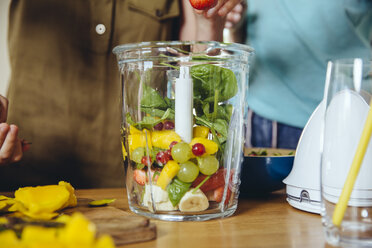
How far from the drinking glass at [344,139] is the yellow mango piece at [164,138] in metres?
0.24

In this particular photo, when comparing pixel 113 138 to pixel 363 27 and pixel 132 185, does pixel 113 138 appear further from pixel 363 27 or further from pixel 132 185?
pixel 363 27

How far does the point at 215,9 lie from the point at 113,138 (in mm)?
594

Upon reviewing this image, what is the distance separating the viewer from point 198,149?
2.00ft

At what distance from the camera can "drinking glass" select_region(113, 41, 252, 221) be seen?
63 cm

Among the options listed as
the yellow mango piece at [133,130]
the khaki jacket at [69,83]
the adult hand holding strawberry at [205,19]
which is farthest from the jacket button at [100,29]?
the yellow mango piece at [133,130]

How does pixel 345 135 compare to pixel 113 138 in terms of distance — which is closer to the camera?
pixel 345 135

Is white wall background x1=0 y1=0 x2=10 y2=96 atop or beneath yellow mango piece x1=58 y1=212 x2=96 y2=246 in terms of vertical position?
atop

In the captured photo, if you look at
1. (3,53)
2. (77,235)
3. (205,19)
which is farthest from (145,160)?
(3,53)

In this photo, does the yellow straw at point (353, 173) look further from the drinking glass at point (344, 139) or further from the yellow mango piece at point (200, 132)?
the yellow mango piece at point (200, 132)

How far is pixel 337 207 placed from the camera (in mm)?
507

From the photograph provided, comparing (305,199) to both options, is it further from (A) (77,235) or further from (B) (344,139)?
(A) (77,235)

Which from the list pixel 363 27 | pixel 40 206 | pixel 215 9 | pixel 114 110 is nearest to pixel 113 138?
pixel 114 110

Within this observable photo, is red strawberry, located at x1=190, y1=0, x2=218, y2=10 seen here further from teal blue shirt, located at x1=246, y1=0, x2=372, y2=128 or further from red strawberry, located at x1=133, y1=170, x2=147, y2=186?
teal blue shirt, located at x1=246, y1=0, x2=372, y2=128

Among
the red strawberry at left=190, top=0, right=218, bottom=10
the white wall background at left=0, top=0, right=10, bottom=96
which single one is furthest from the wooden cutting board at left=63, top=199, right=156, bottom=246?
the white wall background at left=0, top=0, right=10, bottom=96
